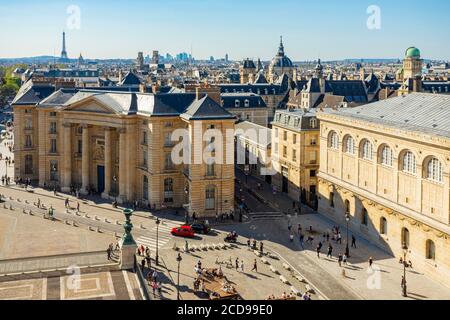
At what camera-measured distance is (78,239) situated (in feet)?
207

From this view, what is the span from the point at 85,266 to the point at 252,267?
15269 millimetres

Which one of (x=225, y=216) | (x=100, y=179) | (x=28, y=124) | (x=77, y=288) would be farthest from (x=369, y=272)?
(x=28, y=124)

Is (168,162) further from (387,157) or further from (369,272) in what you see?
(369,272)

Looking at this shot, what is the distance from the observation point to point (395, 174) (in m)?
59.4

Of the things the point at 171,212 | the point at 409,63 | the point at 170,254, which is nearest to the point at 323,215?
the point at 171,212

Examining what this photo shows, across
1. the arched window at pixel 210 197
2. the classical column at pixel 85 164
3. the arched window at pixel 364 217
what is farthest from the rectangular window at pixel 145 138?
the arched window at pixel 364 217

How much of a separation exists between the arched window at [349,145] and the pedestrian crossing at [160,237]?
73.2 ft

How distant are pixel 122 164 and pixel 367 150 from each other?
33.2 m

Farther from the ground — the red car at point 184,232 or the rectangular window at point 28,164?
the rectangular window at point 28,164

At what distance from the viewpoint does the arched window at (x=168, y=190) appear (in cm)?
7744

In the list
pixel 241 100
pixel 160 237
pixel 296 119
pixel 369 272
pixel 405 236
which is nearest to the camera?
pixel 369 272

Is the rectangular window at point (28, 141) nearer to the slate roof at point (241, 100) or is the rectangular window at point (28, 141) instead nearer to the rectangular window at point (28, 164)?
the rectangular window at point (28, 164)

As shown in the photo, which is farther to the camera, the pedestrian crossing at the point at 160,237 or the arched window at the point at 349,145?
the arched window at the point at 349,145

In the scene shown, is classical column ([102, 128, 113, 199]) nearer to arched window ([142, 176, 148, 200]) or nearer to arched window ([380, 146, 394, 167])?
arched window ([142, 176, 148, 200])
